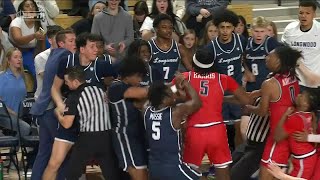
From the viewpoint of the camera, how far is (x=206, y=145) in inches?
288

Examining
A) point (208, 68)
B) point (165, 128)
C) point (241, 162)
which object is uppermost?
point (208, 68)

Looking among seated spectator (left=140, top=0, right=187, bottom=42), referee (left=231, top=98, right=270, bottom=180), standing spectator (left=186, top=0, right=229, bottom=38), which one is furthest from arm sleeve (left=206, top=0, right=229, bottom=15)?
referee (left=231, top=98, right=270, bottom=180)

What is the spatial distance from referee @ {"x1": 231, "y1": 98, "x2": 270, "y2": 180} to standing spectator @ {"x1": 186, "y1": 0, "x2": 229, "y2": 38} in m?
3.01

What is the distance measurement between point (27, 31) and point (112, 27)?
114 cm

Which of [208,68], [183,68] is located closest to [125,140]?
[208,68]

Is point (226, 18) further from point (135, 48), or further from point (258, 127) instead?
point (258, 127)

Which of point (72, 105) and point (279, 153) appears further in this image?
point (72, 105)

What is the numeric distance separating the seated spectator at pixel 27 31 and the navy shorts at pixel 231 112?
2789 mm

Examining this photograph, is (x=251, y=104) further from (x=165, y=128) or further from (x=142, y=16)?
(x=142, y=16)

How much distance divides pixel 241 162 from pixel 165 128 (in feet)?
4.57

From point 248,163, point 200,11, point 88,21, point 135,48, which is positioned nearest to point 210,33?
point 200,11

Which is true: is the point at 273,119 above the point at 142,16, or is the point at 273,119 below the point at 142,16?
→ below

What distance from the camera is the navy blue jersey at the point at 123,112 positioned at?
286 inches

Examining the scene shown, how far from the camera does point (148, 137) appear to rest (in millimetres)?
7035
